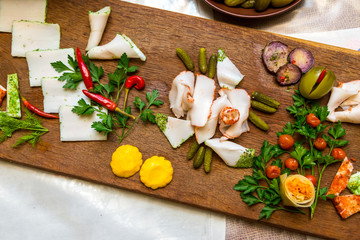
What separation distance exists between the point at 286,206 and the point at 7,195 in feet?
7.23

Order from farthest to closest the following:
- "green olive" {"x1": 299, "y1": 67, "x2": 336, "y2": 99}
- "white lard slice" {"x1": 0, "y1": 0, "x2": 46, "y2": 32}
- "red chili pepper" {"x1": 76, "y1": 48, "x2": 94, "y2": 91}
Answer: "white lard slice" {"x1": 0, "y1": 0, "x2": 46, "y2": 32} < "red chili pepper" {"x1": 76, "y1": 48, "x2": 94, "y2": 91} < "green olive" {"x1": 299, "y1": 67, "x2": 336, "y2": 99}

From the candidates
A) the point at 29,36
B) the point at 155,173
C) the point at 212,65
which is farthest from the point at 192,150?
the point at 29,36

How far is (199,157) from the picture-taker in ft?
7.45

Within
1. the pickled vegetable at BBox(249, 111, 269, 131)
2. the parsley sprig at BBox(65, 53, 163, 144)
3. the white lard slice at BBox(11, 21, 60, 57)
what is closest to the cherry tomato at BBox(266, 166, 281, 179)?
the pickled vegetable at BBox(249, 111, 269, 131)

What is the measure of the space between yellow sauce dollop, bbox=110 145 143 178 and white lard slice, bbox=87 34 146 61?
0.71m

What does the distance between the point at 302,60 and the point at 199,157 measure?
1093mm

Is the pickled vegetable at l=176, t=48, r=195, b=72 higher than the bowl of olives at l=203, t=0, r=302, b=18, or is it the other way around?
the bowl of olives at l=203, t=0, r=302, b=18

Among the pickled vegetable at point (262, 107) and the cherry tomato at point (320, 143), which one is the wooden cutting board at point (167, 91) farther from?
the cherry tomato at point (320, 143)

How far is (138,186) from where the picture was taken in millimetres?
2301

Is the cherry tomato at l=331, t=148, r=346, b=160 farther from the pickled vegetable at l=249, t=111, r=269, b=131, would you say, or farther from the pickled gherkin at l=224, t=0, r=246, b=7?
the pickled gherkin at l=224, t=0, r=246, b=7

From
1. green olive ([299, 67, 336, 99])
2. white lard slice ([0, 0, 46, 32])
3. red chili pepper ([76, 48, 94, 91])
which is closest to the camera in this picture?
green olive ([299, 67, 336, 99])

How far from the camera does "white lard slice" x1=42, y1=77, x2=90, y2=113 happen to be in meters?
2.33

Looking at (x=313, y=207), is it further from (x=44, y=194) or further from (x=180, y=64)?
(x=44, y=194)

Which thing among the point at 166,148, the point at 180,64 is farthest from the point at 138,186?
the point at 180,64
